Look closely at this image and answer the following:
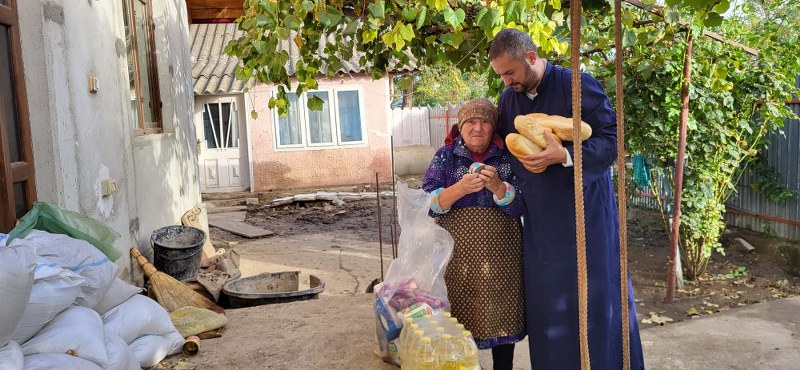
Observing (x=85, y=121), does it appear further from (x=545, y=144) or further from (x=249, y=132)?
(x=249, y=132)

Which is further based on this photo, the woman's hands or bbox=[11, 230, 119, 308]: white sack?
bbox=[11, 230, 119, 308]: white sack

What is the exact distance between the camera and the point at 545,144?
2494mm

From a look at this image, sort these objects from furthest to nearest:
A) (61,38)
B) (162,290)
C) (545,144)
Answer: (162,290) → (61,38) → (545,144)

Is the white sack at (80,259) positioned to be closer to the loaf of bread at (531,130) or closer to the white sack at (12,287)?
the white sack at (12,287)

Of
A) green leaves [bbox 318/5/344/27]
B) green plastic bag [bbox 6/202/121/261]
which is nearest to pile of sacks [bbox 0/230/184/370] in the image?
green plastic bag [bbox 6/202/121/261]

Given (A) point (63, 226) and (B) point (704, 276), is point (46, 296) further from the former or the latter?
(B) point (704, 276)

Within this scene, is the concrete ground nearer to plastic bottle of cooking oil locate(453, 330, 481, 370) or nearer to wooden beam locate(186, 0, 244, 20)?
plastic bottle of cooking oil locate(453, 330, 481, 370)

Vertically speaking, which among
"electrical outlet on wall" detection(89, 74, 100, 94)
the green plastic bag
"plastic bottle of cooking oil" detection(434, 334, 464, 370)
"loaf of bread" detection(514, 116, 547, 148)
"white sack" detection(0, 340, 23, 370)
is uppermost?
"electrical outlet on wall" detection(89, 74, 100, 94)

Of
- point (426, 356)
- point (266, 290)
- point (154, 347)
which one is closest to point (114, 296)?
point (154, 347)

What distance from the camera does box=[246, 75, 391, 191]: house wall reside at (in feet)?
49.3

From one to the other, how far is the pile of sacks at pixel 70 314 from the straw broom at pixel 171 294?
122cm

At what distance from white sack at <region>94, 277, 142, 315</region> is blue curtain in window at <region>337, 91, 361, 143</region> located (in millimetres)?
11835

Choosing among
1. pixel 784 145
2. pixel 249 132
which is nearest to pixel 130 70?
pixel 784 145

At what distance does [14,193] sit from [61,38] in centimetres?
120
